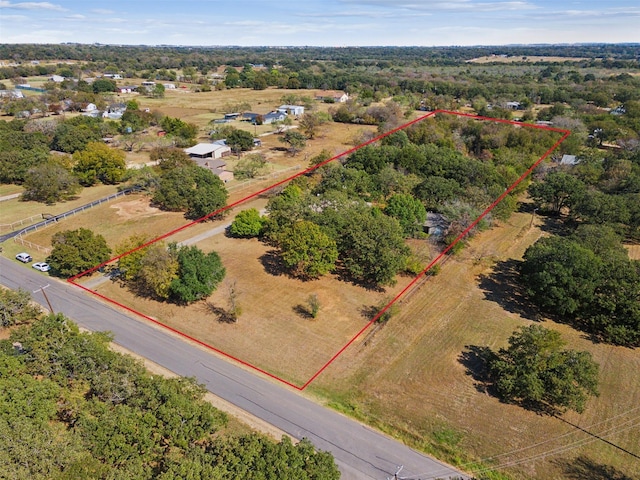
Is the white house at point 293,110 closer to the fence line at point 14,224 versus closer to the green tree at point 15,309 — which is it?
the fence line at point 14,224

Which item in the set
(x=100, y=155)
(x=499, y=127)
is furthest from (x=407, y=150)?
(x=100, y=155)

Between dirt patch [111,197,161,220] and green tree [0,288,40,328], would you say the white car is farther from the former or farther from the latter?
dirt patch [111,197,161,220]

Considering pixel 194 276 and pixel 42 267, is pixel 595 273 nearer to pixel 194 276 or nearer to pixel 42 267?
pixel 194 276

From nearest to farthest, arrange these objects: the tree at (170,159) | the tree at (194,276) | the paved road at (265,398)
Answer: the paved road at (265,398), the tree at (194,276), the tree at (170,159)

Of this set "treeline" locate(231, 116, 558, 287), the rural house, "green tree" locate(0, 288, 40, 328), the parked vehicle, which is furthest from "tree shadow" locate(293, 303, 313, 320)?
the rural house

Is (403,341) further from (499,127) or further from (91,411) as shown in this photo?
(499,127)

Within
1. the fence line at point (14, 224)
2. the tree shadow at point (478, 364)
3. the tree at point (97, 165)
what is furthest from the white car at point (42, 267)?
the tree shadow at point (478, 364)
